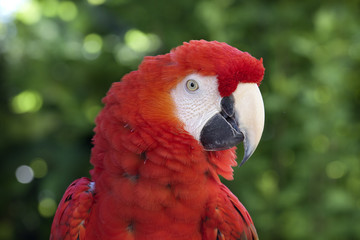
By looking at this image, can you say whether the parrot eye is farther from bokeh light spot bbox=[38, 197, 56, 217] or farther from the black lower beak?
bokeh light spot bbox=[38, 197, 56, 217]

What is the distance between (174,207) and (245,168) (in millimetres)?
974

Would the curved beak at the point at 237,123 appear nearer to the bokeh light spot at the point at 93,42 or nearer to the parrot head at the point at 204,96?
the parrot head at the point at 204,96

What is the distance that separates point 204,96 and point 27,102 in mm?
1237

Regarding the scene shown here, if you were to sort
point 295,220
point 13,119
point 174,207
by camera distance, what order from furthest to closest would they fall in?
point 13,119 < point 295,220 < point 174,207

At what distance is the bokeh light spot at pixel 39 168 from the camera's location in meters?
1.85

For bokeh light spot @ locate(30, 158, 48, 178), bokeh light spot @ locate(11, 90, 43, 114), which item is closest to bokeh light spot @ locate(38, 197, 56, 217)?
bokeh light spot @ locate(30, 158, 48, 178)

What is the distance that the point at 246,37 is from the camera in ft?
6.21

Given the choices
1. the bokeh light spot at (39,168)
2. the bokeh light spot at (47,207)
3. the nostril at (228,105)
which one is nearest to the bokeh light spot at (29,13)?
the bokeh light spot at (39,168)

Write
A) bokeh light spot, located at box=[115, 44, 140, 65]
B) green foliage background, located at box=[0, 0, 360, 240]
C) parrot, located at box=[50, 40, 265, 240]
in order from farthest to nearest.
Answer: bokeh light spot, located at box=[115, 44, 140, 65], green foliage background, located at box=[0, 0, 360, 240], parrot, located at box=[50, 40, 265, 240]

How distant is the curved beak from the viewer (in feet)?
2.73

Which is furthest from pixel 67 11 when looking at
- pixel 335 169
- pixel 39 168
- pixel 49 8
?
pixel 335 169

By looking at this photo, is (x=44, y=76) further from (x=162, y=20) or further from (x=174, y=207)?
(x=174, y=207)

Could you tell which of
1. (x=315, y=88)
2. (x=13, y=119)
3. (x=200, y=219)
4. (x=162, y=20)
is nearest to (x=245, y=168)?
(x=315, y=88)

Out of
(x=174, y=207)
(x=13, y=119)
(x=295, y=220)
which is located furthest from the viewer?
(x=13, y=119)
